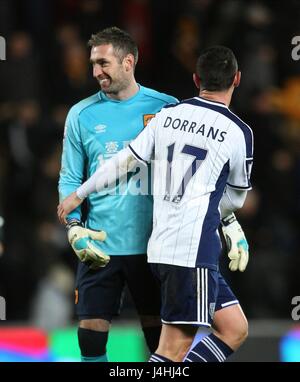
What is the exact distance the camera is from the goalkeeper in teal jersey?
5.80m

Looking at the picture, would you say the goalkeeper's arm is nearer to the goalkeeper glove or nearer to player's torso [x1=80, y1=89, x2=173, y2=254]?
player's torso [x1=80, y1=89, x2=173, y2=254]

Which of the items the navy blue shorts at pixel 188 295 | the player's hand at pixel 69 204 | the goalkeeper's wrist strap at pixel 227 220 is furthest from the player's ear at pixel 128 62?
the navy blue shorts at pixel 188 295

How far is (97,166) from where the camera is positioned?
580 centimetres

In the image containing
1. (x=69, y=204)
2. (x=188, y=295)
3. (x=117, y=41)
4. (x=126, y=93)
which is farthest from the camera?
(x=126, y=93)

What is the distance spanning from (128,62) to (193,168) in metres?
0.73

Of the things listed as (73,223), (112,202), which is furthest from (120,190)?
(73,223)

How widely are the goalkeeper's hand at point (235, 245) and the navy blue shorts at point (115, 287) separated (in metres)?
0.44

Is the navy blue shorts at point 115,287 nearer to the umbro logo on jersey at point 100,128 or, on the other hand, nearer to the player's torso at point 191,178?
the player's torso at point 191,178

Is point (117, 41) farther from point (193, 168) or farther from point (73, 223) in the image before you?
point (73, 223)

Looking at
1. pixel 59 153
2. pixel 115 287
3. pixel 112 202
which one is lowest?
pixel 115 287

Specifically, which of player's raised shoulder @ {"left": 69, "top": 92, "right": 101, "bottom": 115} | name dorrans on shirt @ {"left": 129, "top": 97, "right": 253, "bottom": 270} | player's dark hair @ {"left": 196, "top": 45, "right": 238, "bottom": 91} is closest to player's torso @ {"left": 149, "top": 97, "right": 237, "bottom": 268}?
name dorrans on shirt @ {"left": 129, "top": 97, "right": 253, "bottom": 270}
